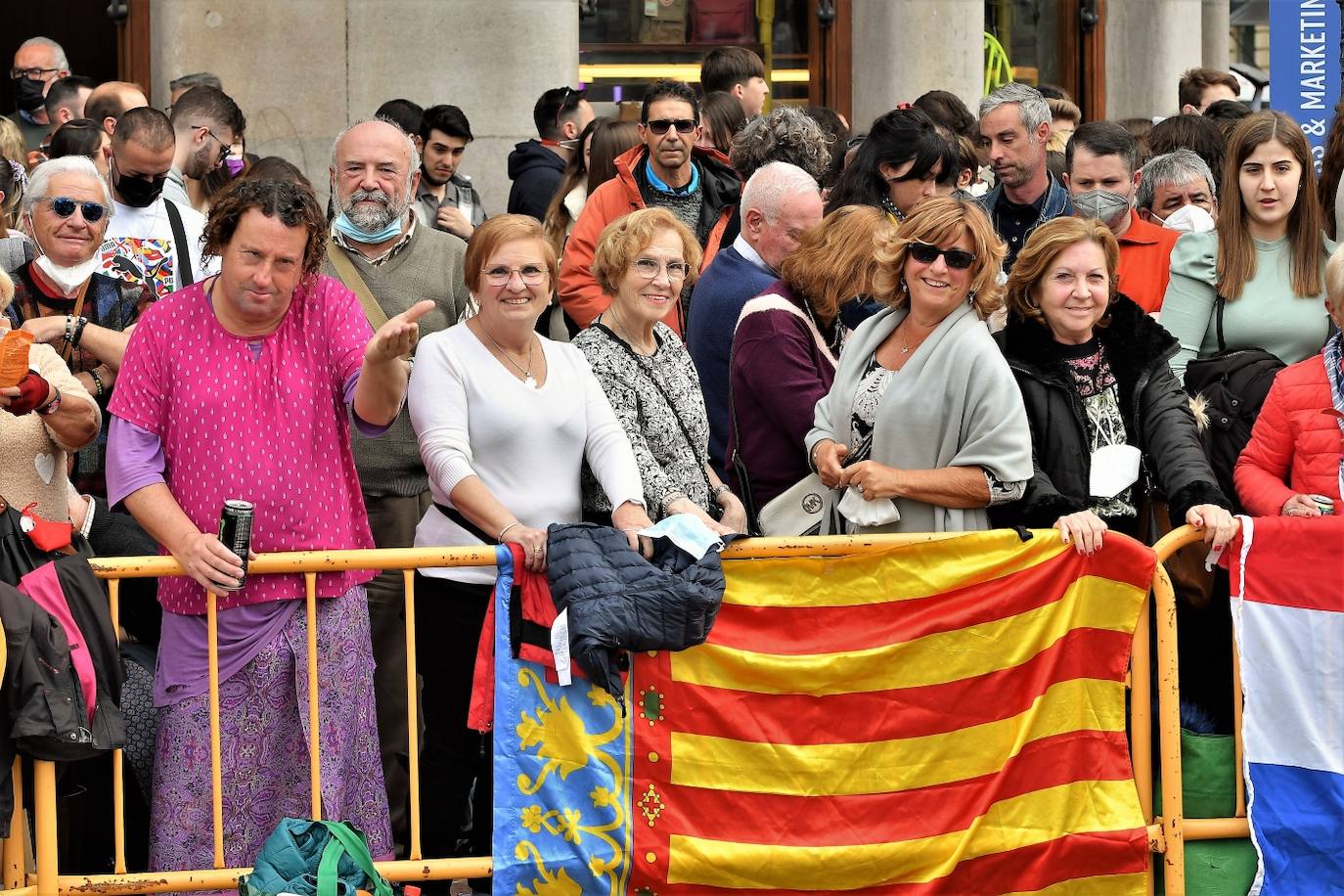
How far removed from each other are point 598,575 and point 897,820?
120cm

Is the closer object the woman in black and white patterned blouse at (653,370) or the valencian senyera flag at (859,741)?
the valencian senyera flag at (859,741)

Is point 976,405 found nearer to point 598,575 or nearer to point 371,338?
point 598,575

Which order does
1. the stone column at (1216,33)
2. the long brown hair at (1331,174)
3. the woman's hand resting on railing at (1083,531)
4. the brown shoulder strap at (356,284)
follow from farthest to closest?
the stone column at (1216,33)
the long brown hair at (1331,174)
the brown shoulder strap at (356,284)
the woman's hand resting on railing at (1083,531)

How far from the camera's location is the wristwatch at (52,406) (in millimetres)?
5410

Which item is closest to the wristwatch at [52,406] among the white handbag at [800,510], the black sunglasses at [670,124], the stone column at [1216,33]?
the white handbag at [800,510]

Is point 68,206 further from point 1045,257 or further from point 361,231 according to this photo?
point 1045,257

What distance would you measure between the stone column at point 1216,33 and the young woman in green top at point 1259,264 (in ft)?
37.3

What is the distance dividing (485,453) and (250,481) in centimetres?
71

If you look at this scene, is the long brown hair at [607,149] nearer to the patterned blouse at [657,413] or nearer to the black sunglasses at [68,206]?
the patterned blouse at [657,413]

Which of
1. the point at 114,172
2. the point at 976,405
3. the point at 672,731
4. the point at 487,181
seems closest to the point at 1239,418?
the point at 976,405

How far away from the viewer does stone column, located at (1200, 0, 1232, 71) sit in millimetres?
18000

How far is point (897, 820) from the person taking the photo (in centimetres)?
570

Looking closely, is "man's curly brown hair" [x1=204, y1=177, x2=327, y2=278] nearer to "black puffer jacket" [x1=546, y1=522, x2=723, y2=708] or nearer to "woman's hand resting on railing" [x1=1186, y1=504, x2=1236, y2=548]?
"black puffer jacket" [x1=546, y1=522, x2=723, y2=708]

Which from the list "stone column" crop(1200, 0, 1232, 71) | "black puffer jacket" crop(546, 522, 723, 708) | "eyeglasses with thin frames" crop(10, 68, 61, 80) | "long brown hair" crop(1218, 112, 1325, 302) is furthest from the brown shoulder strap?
"stone column" crop(1200, 0, 1232, 71)
